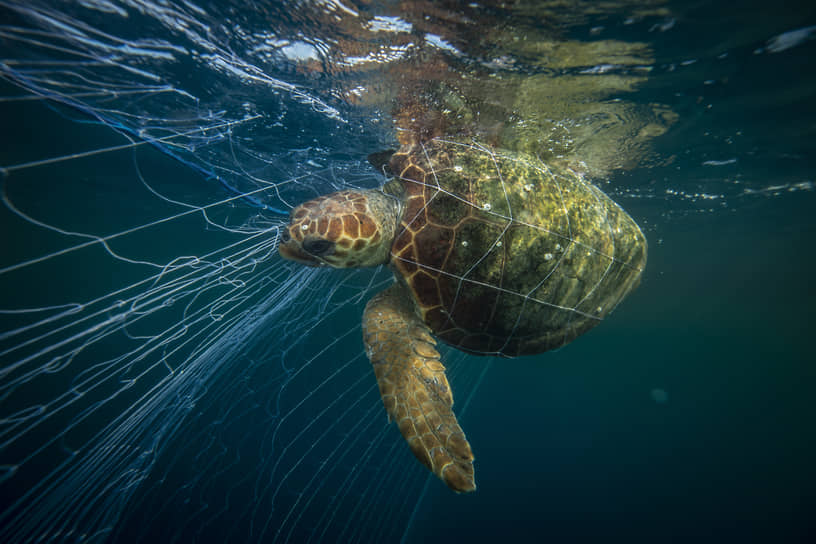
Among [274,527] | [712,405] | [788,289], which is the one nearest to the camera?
[274,527]

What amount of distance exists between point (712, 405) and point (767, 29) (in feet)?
142

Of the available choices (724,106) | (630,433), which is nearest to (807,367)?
(630,433)

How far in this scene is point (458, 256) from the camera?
252 centimetres

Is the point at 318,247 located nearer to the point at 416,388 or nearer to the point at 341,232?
the point at 341,232

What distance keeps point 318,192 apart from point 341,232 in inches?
229

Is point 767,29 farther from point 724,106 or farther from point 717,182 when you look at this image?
point 717,182

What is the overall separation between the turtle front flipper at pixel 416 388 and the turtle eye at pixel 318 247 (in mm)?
702

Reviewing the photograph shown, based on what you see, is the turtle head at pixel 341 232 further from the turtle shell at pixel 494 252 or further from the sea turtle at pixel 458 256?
the turtle shell at pixel 494 252

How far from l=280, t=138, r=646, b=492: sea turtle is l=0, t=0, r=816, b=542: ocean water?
3.00ft

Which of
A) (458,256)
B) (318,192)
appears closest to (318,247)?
(458,256)

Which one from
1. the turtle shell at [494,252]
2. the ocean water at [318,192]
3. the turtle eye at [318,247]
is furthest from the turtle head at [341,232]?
the ocean water at [318,192]

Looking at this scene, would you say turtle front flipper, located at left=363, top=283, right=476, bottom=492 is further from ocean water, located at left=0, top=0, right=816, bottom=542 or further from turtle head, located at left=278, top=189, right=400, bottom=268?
ocean water, located at left=0, top=0, right=816, bottom=542

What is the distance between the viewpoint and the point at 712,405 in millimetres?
31203

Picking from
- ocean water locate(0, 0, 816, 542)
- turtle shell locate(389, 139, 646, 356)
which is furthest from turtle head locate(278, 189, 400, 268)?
ocean water locate(0, 0, 816, 542)
